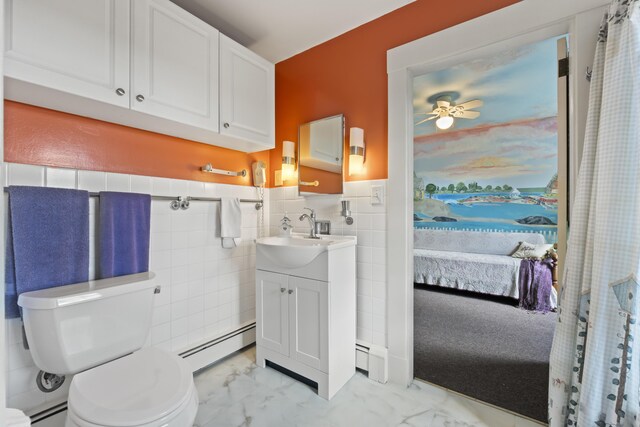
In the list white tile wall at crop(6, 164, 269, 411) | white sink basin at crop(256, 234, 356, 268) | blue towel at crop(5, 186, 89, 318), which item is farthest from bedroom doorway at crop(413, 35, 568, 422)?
blue towel at crop(5, 186, 89, 318)

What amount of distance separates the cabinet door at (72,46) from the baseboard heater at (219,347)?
1.56m

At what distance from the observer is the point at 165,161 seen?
1.84 m

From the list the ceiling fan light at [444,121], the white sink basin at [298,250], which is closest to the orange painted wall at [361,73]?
the white sink basin at [298,250]

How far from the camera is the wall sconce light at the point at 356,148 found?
6.35 ft

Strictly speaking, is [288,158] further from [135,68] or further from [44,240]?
[44,240]

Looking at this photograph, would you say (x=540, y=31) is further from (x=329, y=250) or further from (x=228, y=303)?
(x=228, y=303)

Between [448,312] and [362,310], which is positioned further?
[448,312]

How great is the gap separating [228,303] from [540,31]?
252 centimetres

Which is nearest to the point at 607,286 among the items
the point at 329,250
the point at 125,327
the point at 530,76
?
the point at 329,250

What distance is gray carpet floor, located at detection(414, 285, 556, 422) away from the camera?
176 centimetres

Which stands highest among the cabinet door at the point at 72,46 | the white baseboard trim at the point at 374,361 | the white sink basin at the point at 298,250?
the cabinet door at the point at 72,46

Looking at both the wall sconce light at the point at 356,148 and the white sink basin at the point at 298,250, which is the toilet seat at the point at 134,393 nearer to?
the white sink basin at the point at 298,250

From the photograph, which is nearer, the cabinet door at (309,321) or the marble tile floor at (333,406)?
the marble tile floor at (333,406)

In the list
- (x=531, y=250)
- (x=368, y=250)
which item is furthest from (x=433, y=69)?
(x=531, y=250)
